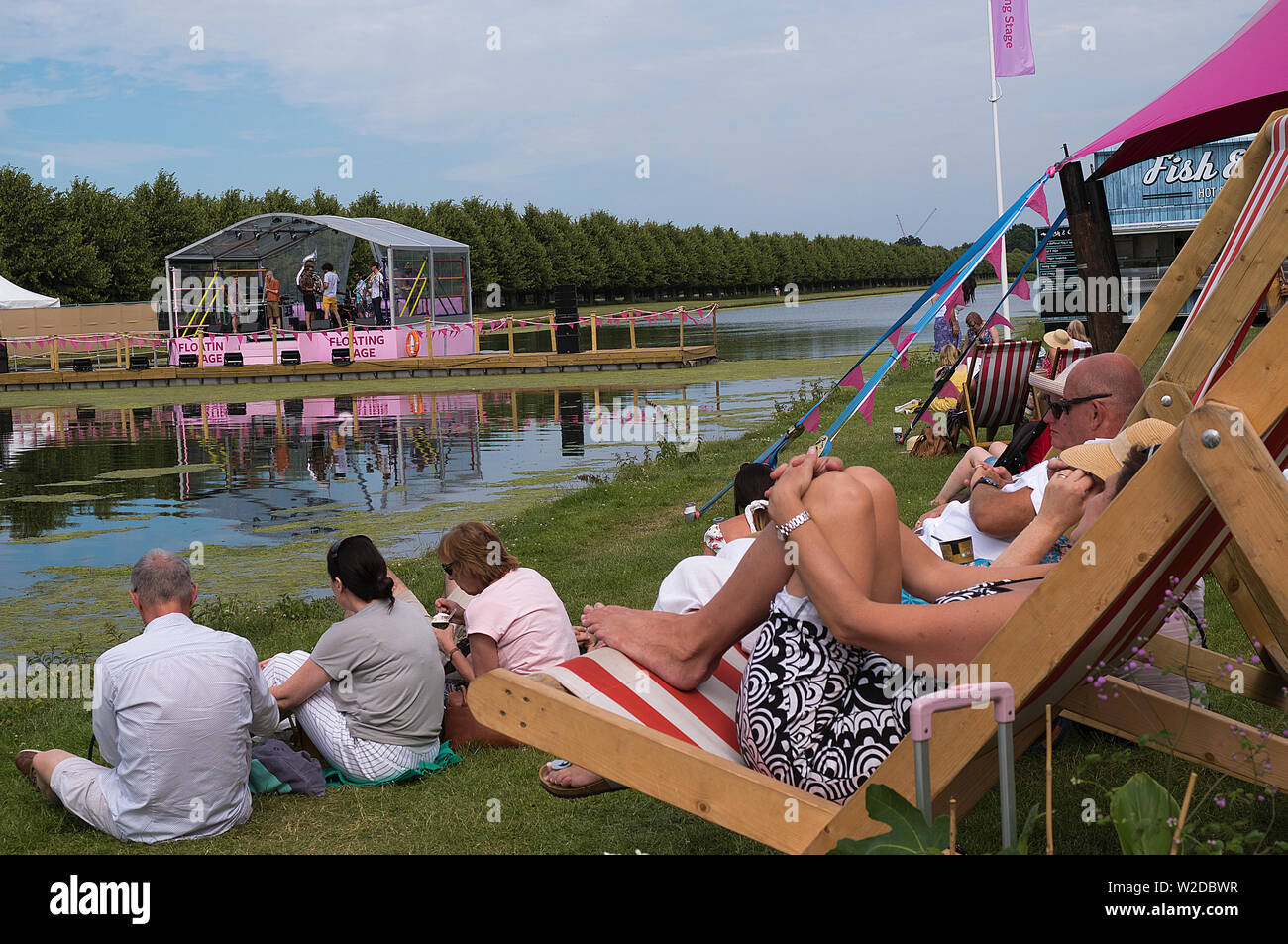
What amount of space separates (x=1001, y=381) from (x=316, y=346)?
2342 cm

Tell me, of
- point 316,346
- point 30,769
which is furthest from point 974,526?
point 316,346

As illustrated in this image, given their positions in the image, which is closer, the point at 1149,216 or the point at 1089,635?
the point at 1089,635

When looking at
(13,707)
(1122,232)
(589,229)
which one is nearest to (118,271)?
(589,229)

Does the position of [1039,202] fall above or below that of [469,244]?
below

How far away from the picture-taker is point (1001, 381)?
10695 mm

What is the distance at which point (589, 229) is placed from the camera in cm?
8944

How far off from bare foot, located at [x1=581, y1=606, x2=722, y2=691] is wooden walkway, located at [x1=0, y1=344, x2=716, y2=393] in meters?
24.7

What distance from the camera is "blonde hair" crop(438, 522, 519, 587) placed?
4.79 metres

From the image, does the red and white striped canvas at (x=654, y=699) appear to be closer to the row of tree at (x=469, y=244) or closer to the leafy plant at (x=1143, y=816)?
the leafy plant at (x=1143, y=816)

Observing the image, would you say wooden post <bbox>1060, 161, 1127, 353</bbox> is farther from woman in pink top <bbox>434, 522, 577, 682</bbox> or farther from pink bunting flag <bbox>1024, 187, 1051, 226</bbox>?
woman in pink top <bbox>434, 522, 577, 682</bbox>

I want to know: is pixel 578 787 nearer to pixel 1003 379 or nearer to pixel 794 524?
pixel 794 524

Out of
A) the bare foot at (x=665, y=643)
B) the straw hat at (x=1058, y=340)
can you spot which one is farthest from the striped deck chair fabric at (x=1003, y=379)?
the bare foot at (x=665, y=643)

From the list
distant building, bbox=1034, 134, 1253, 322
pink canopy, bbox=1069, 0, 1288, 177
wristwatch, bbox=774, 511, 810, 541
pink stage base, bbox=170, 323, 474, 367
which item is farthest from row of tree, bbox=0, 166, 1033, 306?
wristwatch, bbox=774, 511, 810, 541
